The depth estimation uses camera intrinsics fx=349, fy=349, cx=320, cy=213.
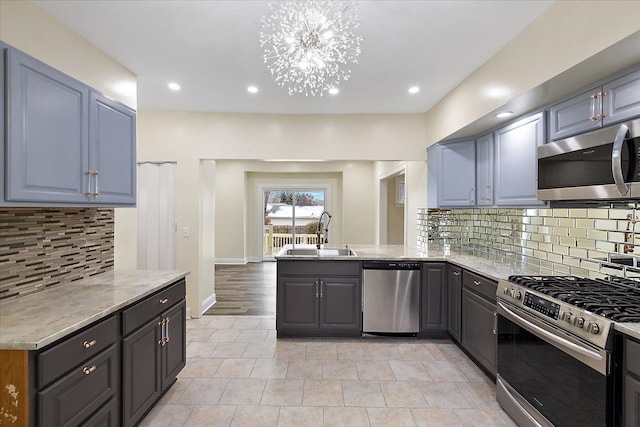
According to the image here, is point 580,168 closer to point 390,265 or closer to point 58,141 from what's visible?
point 390,265

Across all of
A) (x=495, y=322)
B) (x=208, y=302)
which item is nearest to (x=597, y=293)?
(x=495, y=322)

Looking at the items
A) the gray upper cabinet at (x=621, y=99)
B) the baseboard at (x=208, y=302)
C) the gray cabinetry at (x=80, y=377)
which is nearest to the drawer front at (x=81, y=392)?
the gray cabinetry at (x=80, y=377)

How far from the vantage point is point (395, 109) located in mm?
4383

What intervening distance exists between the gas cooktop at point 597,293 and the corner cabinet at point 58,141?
2.75 metres

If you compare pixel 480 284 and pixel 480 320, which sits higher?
pixel 480 284

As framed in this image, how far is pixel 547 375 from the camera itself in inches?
75.3

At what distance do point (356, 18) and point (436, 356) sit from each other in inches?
116

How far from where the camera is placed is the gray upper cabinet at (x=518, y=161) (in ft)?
8.78

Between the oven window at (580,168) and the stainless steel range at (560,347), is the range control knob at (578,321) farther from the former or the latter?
the oven window at (580,168)

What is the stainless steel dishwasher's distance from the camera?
3629mm

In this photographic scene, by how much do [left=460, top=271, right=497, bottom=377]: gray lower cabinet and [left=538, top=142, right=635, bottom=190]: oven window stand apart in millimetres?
869

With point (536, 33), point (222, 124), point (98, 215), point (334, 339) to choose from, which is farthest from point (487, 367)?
point (222, 124)

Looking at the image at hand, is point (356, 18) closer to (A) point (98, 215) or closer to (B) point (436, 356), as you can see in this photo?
(A) point (98, 215)

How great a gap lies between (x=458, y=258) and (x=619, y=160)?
1876 millimetres
